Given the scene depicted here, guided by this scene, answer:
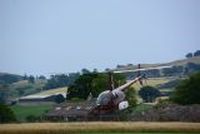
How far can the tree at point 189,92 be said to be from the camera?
75062 mm

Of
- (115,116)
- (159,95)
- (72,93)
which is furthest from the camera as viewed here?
(159,95)

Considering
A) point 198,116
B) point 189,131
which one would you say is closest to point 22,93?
point 198,116

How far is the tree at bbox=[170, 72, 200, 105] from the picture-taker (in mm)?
75062

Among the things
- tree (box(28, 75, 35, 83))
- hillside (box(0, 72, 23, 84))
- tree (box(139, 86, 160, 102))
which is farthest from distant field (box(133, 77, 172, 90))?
hillside (box(0, 72, 23, 84))

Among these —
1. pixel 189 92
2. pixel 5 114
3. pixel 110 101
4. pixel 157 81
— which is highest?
pixel 157 81

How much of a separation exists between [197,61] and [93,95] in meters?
69.8

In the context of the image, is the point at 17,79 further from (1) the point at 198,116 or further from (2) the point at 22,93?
(1) the point at 198,116

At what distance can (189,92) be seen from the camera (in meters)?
75.9

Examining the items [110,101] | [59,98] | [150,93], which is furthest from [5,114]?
[150,93]

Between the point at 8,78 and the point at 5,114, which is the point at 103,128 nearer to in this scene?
the point at 5,114

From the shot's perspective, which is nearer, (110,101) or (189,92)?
(110,101)

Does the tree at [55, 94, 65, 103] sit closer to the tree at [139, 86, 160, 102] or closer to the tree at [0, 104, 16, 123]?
the tree at [139, 86, 160, 102]

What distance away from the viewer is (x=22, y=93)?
141 meters

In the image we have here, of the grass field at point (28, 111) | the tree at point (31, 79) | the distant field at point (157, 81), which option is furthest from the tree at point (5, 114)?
the tree at point (31, 79)
